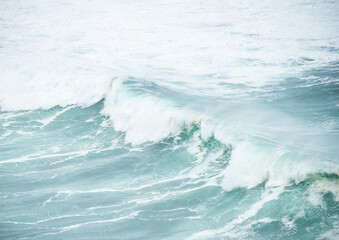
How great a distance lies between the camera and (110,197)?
9516 mm

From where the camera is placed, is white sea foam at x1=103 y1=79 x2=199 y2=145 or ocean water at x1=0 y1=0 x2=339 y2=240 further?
white sea foam at x1=103 y1=79 x2=199 y2=145

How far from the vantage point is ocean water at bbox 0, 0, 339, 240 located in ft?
27.6

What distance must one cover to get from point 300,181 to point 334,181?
0.65m

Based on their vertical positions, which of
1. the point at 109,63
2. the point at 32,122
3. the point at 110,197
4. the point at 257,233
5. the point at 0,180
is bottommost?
the point at 257,233

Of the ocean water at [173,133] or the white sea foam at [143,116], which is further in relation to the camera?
the white sea foam at [143,116]

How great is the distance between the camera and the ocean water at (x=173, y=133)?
27.6ft

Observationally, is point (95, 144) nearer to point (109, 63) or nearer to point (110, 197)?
point (110, 197)

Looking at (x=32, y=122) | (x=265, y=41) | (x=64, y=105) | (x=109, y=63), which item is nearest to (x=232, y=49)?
(x=265, y=41)

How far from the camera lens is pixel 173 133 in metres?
12.3

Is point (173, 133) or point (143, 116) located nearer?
point (173, 133)

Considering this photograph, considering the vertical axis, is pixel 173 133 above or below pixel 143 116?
below

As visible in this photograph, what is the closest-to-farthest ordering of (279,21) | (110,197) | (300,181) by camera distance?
(300,181) < (110,197) < (279,21)

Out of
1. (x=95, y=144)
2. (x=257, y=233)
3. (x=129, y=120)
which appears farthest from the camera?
(x=129, y=120)

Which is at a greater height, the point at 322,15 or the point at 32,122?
the point at 322,15
